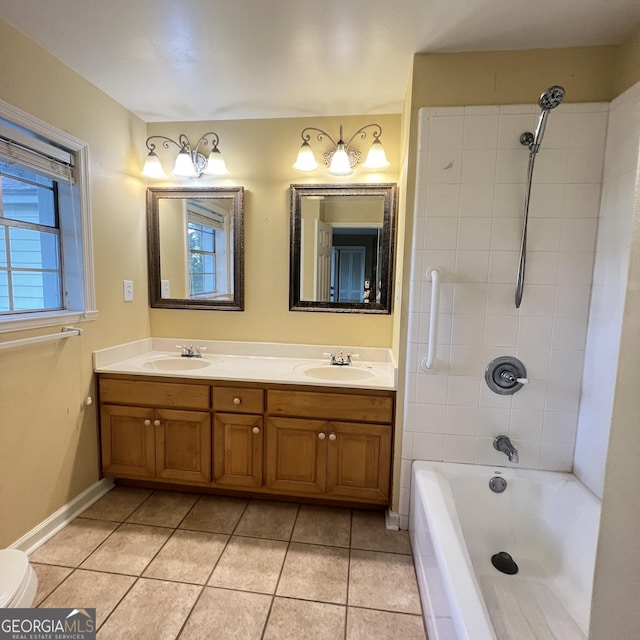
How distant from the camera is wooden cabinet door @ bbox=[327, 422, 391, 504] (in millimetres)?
1870

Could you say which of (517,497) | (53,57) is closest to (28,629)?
(517,497)

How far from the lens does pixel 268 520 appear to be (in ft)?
6.31

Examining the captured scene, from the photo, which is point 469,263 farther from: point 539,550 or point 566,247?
point 539,550

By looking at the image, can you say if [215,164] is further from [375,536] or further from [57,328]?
[375,536]

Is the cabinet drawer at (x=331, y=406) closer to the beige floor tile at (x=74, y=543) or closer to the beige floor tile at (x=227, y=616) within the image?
the beige floor tile at (x=227, y=616)

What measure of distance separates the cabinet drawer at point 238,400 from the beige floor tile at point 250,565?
63 cm

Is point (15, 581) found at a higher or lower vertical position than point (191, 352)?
lower

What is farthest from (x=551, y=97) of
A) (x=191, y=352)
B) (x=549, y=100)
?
(x=191, y=352)

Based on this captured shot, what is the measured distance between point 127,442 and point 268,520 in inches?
36.7

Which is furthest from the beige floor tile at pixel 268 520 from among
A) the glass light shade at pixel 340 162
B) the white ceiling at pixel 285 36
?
the white ceiling at pixel 285 36

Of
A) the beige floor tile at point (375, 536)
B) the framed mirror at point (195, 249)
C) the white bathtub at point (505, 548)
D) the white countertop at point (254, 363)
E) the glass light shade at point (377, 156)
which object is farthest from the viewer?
the framed mirror at point (195, 249)

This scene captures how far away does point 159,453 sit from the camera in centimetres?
205

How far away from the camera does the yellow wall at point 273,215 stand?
2.23 meters

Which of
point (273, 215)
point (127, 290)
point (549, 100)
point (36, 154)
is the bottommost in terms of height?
point (127, 290)
